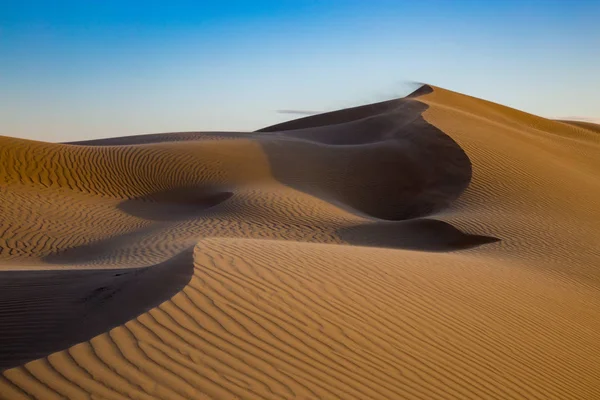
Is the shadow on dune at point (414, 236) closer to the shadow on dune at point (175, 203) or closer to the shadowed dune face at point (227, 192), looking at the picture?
the shadowed dune face at point (227, 192)

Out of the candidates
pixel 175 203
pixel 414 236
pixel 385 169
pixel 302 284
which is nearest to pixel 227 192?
pixel 175 203

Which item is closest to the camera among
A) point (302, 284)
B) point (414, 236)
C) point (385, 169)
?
point (302, 284)

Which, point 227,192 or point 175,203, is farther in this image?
point 175,203

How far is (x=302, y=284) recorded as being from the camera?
513 cm

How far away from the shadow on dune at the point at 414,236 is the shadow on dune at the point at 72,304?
683cm

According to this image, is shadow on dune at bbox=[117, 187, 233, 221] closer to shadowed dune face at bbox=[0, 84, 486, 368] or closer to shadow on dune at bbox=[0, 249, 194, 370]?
shadowed dune face at bbox=[0, 84, 486, 368]

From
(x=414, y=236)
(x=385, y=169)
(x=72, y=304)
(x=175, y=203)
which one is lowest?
(x=175, y=203)

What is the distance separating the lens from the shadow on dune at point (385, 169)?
1611 cm

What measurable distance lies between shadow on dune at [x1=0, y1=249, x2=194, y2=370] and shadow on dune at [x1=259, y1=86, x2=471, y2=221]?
10854 mm

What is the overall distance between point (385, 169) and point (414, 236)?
22.9ft

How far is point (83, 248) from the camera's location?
11898 millimetres

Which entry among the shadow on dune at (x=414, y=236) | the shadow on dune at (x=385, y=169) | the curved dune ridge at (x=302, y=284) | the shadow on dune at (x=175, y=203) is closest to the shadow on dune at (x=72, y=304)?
the curved dune ridge at (x=302, y=284)

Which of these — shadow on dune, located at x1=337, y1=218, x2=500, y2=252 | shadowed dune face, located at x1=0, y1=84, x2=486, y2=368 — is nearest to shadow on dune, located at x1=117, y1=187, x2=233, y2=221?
shadowed dune face, located at x1=0, y1=84, x2=486, y2=368

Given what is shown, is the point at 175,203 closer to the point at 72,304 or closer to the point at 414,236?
the point at 414,236
